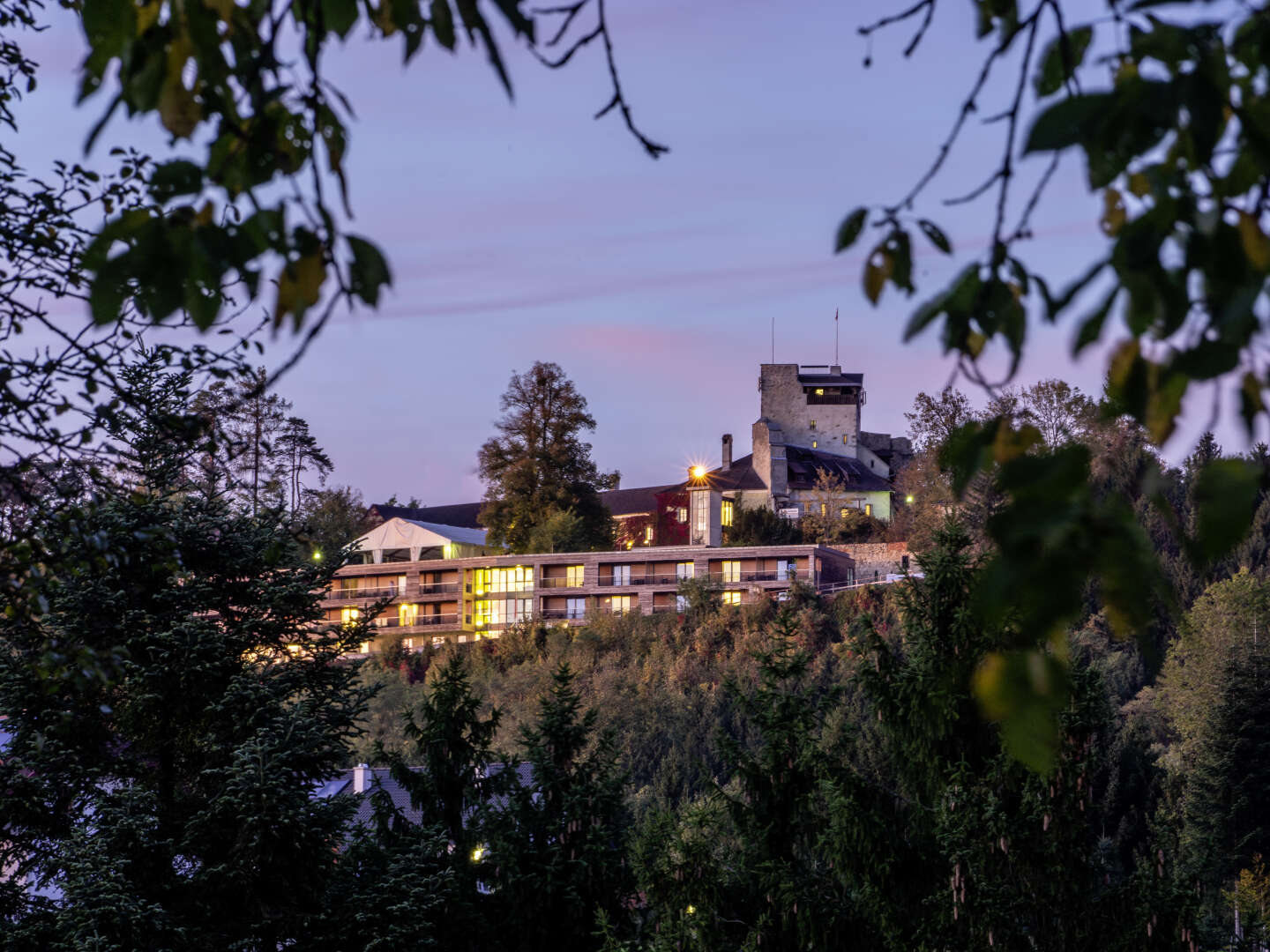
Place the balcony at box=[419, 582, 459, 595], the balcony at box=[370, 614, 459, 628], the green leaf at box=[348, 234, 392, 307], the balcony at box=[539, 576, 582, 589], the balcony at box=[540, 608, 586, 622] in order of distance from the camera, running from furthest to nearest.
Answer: the balcony at box=[419, 582, 459, 595], the balcony at box=[370, 614, 459, 628], the balcony at box=[539, 576, 582, 589], the balcony at box=[540, 608, 586, 622], the green leaf at box=[348, 234, 392, 307]

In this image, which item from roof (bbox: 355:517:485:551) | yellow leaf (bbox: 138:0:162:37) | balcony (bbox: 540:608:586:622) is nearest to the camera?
yellow leaf (bbox: 138:0:162:37)

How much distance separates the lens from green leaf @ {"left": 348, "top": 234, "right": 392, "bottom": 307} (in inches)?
78.5

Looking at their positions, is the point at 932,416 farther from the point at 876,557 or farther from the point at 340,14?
the point at 340,14

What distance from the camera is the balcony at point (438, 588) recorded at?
52.9 metres

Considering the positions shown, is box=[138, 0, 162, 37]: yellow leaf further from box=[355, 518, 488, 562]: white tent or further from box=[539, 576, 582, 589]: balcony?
box=[355, 518, 488, 562]: white tent

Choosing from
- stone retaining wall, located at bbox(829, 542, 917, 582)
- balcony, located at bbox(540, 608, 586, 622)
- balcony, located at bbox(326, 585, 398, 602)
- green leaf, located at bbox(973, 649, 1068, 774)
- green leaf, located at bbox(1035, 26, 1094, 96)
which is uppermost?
stone retaining wall, located at bbox(829, 542, 917, 582)

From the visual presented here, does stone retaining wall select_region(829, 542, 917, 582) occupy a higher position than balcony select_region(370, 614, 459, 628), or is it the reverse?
stone retaining wall select_region(829, 542, 917, 582)

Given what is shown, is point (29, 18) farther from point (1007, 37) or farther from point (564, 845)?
point (564, 845)

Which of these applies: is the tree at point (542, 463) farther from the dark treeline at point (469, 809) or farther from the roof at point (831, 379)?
the dark treeline at point (469, 809)

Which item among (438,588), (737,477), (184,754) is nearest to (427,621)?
(438,588)

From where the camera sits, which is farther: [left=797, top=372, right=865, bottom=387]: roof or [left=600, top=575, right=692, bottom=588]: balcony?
[left=797, top=372, right=865, bottom=387]: roof

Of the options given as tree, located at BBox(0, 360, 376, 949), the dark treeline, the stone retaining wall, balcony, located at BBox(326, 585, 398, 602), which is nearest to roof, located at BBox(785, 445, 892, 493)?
the stone retaining wall

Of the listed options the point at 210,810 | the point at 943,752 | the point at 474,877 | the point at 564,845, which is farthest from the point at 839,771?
the point at 210,810

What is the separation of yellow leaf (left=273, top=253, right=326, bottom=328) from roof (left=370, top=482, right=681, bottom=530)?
182 feet
